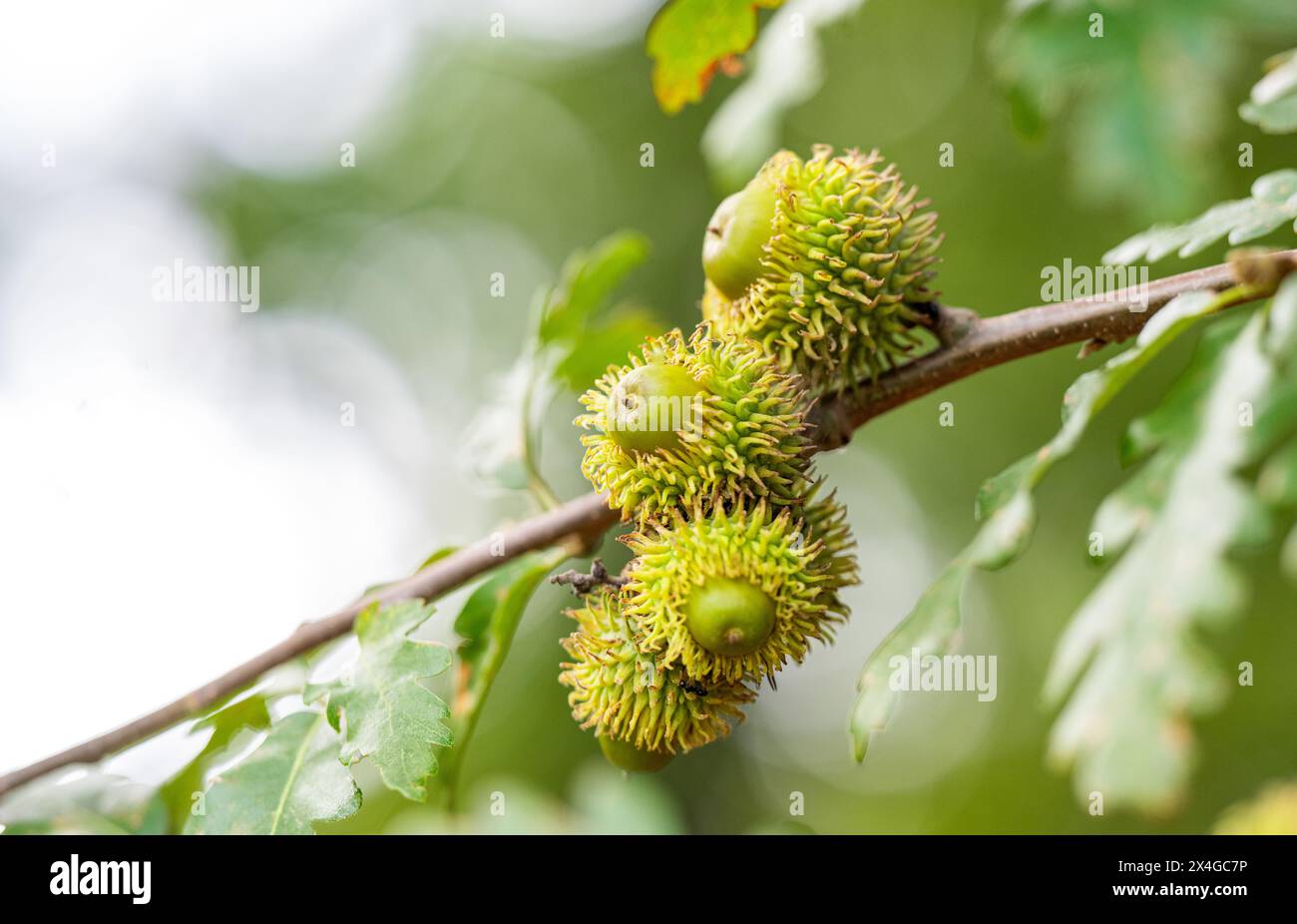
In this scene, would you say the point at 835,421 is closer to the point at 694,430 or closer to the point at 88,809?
the point at 694,430

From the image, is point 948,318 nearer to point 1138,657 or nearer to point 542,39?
point 1138,657

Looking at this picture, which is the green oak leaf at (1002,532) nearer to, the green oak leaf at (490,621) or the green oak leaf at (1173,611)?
the green oak leaf at (1173,611)

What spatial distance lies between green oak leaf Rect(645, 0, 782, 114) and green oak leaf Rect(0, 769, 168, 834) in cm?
175

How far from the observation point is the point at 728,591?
4.80 ft

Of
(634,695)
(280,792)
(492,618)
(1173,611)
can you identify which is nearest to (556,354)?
(492,618)

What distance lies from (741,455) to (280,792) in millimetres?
919

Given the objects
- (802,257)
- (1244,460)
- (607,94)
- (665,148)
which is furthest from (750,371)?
(607,94)

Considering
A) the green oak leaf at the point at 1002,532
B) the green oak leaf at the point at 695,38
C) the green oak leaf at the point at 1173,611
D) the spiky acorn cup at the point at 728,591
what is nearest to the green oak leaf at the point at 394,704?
the spiky acorn cup at the point at 728,591

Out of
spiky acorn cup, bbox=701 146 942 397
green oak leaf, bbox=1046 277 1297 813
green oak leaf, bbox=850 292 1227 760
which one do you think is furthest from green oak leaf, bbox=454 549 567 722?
green oak leaf, bbox=1046 277 1297 813

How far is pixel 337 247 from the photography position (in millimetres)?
8727

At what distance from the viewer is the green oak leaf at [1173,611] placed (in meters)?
0.82

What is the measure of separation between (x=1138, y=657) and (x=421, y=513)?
8432 millimetres

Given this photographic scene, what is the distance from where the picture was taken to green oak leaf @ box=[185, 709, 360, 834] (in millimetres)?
1588

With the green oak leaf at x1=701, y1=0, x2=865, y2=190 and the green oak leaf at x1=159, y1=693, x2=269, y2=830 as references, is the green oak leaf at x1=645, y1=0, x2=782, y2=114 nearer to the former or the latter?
the green oak leaf at x1=701, y1=0, x2=865, y2=190
